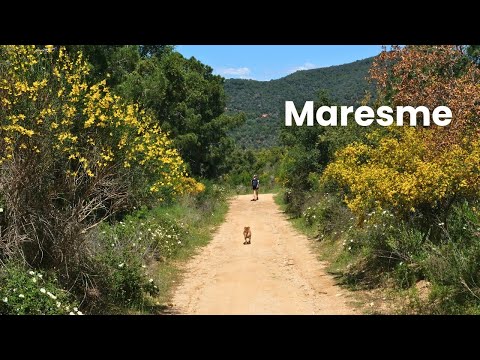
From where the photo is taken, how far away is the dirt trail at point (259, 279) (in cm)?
947

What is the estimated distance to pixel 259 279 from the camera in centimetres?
1171

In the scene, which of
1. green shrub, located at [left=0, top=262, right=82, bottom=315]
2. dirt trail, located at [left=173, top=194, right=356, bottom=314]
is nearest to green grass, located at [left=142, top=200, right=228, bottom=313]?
dirt trail, located at [left=173, top=194, right=356, bottom=314]

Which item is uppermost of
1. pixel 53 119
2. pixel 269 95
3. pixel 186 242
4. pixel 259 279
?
pixel 269 95

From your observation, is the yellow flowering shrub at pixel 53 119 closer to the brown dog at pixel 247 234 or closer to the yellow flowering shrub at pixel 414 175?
the yellow flowering shrub at pixel 414 175

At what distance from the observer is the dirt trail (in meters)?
9.47

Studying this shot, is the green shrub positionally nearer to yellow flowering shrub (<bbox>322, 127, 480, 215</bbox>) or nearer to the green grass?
the green grass

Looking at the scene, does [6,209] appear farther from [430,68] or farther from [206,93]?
[206,93]

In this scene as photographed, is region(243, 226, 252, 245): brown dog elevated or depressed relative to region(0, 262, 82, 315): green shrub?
Result: depressed

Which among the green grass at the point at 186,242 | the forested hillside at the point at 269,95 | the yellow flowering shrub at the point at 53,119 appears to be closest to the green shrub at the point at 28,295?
the yellow flowering shrub at the point at 53,119

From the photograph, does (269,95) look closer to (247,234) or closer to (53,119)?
(247,234)

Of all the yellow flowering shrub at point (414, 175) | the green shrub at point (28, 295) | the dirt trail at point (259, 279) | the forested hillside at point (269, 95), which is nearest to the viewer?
the green shrub at point (28, 295)

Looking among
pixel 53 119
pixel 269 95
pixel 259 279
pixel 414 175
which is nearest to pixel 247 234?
pixel 259 279

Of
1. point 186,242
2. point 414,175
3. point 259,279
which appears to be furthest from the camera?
point 186,242
